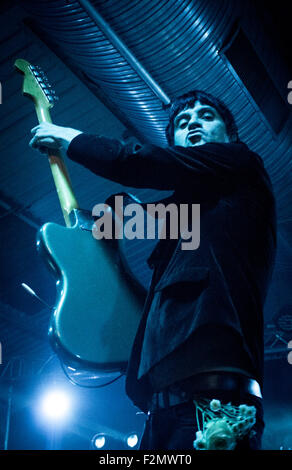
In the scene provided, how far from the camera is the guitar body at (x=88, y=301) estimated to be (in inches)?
59.0

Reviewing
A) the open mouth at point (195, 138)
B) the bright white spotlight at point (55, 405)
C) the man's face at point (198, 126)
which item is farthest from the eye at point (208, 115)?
the bright white spotlight at point (55, 405)

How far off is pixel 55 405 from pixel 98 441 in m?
0.94

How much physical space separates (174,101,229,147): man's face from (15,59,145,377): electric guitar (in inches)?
19.0

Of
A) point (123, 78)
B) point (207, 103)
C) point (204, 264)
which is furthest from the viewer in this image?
point (123, 78)

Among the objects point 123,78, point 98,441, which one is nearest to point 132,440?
point 98,441

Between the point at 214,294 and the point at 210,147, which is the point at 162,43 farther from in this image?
the point at 214,294

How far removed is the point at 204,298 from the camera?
1.20 metres

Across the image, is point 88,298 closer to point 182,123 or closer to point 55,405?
point 182,123

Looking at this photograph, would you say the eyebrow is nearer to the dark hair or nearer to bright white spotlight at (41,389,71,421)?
the dark hair

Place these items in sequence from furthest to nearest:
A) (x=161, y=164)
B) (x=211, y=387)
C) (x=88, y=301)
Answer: (x=88, y=301)
(x=161, y=164)
(x=211, y=387)

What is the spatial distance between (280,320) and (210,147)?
5.08 m

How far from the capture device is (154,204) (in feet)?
5.19

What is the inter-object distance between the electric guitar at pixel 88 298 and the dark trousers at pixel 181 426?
13.5 inches

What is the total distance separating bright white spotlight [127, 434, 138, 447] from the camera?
6.65 meters
